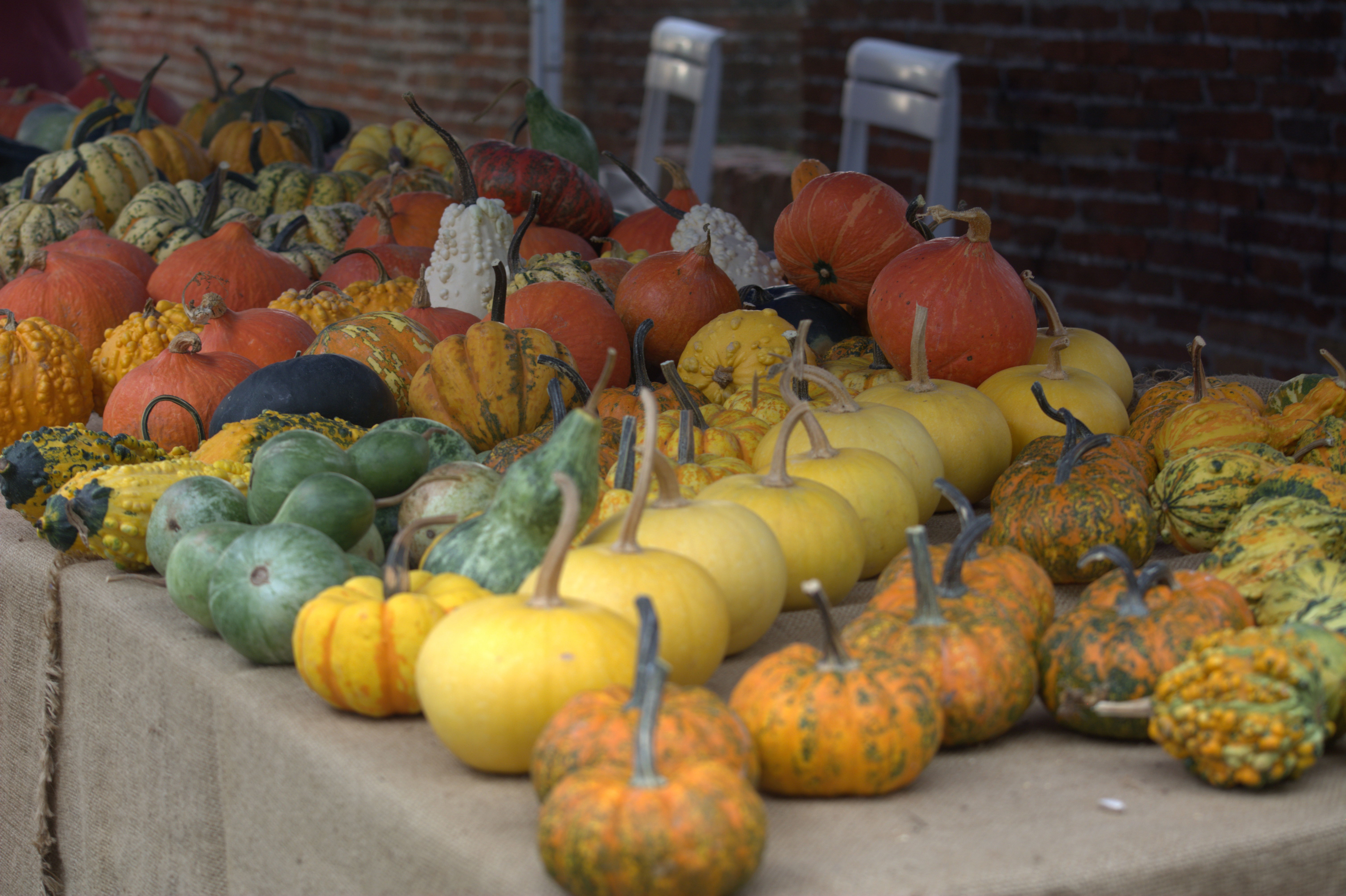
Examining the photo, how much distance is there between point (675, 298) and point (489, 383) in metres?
0.58

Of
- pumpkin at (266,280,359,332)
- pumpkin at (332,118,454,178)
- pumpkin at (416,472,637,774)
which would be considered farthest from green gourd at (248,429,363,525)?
pumpkin at (332,118,454,178)

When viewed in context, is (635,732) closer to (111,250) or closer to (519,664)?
(519,664)

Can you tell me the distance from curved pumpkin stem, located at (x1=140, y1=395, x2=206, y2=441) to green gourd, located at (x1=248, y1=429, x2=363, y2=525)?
0.57 meters

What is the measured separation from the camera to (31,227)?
12.1ft

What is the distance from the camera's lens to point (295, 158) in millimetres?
4848

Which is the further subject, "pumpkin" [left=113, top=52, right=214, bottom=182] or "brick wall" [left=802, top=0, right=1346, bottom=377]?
"brick wall" [left=802, top=0, right=1346, bottom=377]

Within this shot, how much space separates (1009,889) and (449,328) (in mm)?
1994

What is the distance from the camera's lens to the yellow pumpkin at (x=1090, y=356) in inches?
100.0

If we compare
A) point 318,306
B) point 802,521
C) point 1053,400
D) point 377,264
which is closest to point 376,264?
point 377,264

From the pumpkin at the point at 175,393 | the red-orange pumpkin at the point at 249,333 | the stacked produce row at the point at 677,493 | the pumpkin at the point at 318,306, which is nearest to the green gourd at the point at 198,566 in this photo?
the stacked produce row at the point at 677,493

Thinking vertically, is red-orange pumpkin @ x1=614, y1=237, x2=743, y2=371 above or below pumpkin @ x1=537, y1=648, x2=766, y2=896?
above

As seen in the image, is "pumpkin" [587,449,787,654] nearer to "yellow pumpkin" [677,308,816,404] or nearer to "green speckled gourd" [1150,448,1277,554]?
"green speckled gourd" [1150,448,1277,554]

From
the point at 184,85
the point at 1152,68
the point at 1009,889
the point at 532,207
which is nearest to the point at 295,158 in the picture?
the point at 532,207

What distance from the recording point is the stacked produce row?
1.23 meters
